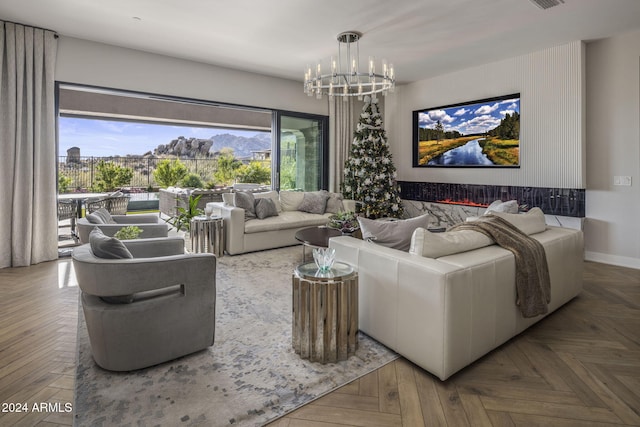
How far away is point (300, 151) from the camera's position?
7.09 metres

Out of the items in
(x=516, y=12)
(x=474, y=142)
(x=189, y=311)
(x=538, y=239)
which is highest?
(x=516, y=12)

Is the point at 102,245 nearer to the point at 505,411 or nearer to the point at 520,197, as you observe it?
the point at 505,411

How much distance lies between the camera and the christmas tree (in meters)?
6.59

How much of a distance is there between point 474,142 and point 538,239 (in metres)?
3.50

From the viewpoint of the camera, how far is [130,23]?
416cm

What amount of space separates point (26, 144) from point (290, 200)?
11.7 ft

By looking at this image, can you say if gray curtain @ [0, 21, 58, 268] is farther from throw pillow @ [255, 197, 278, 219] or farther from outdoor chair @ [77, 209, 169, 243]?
throw pillow @ [255, 197, 278, 219]

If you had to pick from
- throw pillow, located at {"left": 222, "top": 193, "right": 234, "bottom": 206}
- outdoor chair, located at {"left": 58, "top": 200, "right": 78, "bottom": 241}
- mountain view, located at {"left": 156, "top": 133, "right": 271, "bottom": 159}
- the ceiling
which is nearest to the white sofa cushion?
throw pillow, located at {"left": 222, "top": 193, "right": 234, "bottom": 206}

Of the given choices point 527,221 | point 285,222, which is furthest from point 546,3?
point 285,222

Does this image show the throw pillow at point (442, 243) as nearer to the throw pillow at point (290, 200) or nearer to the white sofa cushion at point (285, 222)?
the white sofa cushion at point (285, 222)

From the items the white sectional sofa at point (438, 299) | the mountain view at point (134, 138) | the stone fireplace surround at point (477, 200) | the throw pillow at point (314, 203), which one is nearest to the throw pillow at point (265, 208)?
the throw pillow at point (314, 203)

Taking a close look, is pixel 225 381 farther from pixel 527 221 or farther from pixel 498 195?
pixel 498 195

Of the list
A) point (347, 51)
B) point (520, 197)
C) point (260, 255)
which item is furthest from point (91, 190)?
point (520, 197)

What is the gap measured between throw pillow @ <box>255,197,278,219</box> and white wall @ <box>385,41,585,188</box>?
3.11 m
